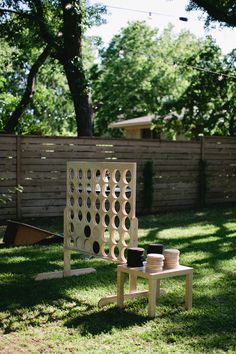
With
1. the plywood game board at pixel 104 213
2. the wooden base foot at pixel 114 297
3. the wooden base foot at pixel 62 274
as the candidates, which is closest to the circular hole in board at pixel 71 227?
the plywood game board at pixel 104 213

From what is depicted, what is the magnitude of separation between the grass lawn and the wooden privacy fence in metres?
2.60

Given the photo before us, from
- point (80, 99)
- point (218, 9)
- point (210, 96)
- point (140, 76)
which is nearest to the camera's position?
point (80, 99)

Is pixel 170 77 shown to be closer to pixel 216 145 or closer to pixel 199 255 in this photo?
pixel 216 145

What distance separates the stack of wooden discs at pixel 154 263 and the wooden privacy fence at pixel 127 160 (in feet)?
15.3

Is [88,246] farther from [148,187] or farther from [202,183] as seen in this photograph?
[202,183]

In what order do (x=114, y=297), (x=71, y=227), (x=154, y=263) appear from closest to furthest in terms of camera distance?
(x=154, y=263), (x=114, y=297), (x=71, y=227)

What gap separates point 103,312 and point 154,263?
24.0 inches

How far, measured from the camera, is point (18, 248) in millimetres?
7070

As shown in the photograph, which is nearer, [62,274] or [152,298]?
[152,298]

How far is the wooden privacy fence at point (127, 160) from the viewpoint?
→ 920 cm

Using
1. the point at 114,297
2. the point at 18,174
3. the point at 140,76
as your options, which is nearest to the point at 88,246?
the point at 114,297

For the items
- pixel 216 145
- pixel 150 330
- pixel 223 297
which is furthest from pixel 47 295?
pixel 216 145

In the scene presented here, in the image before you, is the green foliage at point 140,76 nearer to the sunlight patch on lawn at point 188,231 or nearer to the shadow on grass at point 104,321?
the sunlight patch on lawn at point 188,231

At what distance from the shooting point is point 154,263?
4211mm
